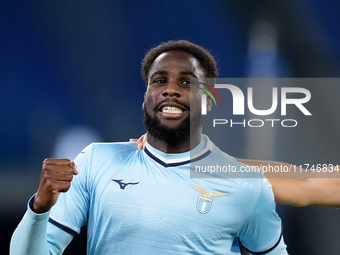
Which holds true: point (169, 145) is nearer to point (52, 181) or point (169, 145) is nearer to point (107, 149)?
point (107, 149)

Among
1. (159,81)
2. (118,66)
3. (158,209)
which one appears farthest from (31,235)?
(118,66)

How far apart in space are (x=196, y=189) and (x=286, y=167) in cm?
69

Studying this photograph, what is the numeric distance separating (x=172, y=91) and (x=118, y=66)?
5.09ft

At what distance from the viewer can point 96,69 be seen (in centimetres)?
337

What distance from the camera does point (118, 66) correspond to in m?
3.38

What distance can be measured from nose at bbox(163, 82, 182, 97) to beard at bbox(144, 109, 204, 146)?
0.34ft

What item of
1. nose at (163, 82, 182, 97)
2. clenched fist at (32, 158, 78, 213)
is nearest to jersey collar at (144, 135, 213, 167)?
nose at (163, 82, 182, 97)

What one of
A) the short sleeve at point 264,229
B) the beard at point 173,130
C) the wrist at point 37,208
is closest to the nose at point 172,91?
the beard at point 173,130

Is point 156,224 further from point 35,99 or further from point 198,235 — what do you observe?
point 35,99

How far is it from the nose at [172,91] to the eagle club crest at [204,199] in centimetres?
36

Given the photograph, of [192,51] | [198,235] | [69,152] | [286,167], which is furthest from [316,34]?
[198,235]

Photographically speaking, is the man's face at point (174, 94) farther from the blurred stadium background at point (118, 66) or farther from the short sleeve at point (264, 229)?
the blurred stadium background at point (118, 66)

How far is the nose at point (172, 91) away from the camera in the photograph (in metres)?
1.89

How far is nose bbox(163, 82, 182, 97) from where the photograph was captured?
189cm
